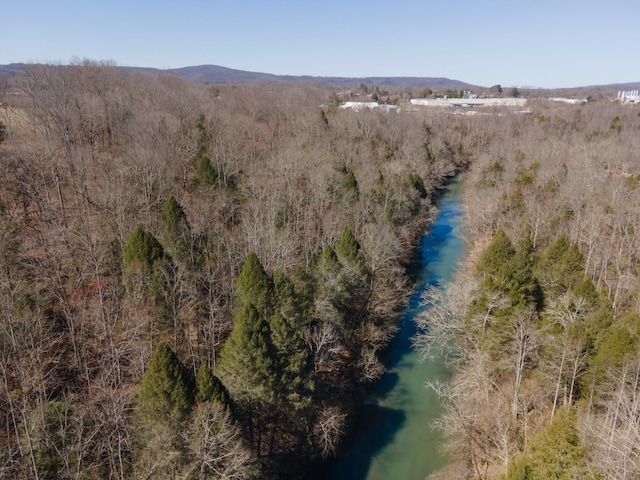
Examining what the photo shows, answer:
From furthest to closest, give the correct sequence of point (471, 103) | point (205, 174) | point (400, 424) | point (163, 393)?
point (471, 103) < point (205, 174) < point (400, 424) < point (163, 393)

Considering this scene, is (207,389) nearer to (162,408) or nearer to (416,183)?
(162,408)

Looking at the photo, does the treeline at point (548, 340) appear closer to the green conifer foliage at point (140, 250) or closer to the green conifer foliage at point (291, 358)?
the green conifer foliage at point (291, 358)

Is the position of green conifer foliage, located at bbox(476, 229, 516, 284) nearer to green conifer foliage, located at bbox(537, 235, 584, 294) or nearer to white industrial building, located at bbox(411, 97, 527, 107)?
green conifer foliage, located at bbox(537, 235, 584, 294)

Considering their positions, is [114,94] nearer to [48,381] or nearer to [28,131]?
[28,131]

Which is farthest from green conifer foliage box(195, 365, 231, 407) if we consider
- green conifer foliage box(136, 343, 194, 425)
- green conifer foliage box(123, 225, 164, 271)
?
green conifer foliage box(123, 225, 164, 271)

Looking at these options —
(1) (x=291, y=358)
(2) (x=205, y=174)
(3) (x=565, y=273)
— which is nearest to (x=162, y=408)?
(1) (x=291, y=358)

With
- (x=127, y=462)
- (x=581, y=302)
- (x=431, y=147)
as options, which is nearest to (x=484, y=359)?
(x=581, y=302)

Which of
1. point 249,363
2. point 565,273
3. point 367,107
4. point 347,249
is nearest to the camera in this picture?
point 249,363
